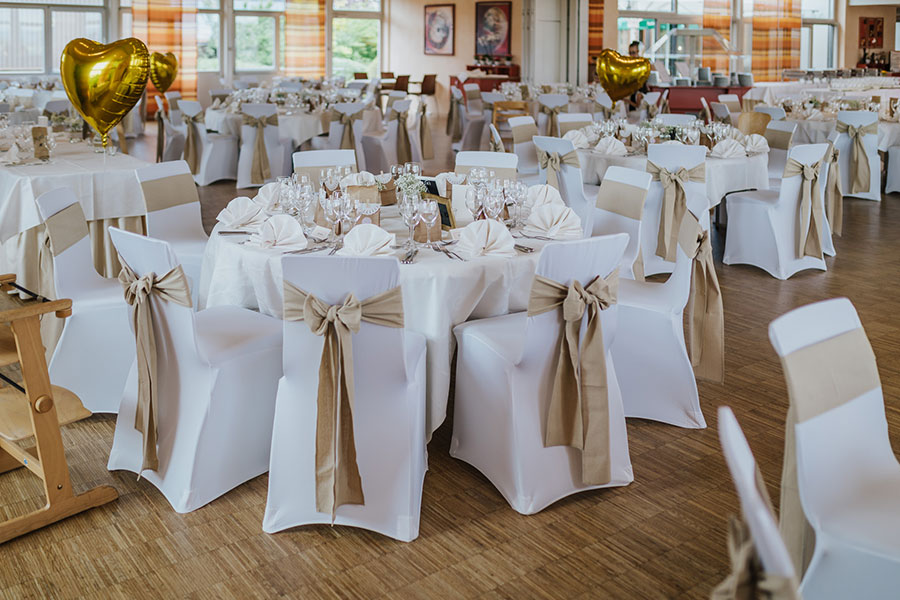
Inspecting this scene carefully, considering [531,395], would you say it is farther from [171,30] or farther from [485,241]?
[171,30]

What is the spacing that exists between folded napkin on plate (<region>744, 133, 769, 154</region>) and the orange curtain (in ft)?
50.3

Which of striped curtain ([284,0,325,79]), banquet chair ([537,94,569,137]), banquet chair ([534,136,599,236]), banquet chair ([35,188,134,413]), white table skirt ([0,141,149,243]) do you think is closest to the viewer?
banquet chair ([35,188,134,413])

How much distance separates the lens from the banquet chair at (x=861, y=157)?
801 centimetres

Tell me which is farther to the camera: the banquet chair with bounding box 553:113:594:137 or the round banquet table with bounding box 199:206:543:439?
the banquet chair with bounding box 553:113:594:137

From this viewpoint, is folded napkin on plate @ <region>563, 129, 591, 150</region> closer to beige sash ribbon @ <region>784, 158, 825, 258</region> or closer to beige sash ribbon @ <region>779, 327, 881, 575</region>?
beige sash ribbon @ <region>784, 158, 825, 258</region>

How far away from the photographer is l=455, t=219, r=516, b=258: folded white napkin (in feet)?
10.1

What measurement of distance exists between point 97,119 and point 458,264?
104 inches

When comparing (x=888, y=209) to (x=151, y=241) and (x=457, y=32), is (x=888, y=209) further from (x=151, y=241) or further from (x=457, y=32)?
(x=457, y=32)

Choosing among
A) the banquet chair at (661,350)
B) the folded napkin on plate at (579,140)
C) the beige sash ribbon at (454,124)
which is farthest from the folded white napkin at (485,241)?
the beige sash ribbon at (454,124)

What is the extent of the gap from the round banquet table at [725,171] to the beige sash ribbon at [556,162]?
0.97 feet

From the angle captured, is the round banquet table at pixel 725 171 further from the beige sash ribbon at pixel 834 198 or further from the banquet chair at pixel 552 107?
the banquet chair at pixel 552 107

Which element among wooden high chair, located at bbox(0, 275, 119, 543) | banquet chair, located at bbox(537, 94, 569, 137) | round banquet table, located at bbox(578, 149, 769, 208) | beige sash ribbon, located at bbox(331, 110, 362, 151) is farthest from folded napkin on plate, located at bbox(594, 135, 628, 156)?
wooden high chair, located at bbox(0, 275, 119, 543)

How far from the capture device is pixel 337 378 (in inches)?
104

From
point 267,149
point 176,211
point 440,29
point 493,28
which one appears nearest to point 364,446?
point 176,211
